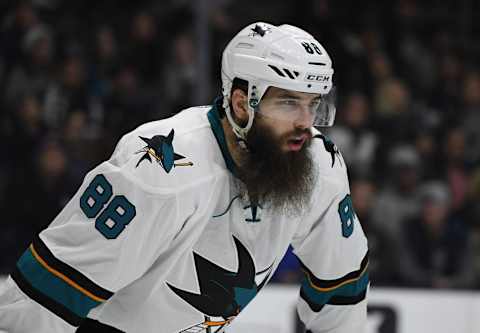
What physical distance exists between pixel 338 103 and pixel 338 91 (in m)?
0.10

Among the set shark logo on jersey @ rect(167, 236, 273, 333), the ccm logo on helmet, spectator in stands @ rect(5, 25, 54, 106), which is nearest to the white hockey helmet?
the ccm logo on helmet

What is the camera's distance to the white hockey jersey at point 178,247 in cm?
201

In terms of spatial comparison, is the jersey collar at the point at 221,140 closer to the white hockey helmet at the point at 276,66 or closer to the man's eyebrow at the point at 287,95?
the white hockey helmet at the point at 276,66

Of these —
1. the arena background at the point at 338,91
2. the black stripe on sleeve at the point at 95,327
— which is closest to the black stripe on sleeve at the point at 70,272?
the black stripe on sleeve at the point at 95,327

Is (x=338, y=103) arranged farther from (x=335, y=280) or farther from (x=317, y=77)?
(x=317, y=77)

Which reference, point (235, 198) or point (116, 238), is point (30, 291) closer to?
point (116, 238)

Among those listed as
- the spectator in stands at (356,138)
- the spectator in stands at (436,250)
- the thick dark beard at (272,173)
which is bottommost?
the spectator in stands at (436,250)

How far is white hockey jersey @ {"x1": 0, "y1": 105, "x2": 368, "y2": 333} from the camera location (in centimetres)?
201

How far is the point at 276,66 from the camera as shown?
2.11 meters

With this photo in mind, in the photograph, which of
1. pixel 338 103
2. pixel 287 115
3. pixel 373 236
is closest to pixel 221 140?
pixel 287 115

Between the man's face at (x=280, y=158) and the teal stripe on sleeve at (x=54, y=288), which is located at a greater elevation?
the man's face at (x=280, y=158)

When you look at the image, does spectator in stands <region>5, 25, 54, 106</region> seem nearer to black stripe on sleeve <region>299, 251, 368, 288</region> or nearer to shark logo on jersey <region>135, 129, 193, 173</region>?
black stripe on sleeve <region>299, 251, 368, 288</region>

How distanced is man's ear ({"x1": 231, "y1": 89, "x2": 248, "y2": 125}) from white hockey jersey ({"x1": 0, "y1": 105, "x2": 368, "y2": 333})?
53 millimetres

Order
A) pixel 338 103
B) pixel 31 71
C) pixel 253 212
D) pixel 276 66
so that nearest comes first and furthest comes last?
pixel 276 66 → pixel 253 212 → pixel 31 71 → pixel 338 103
